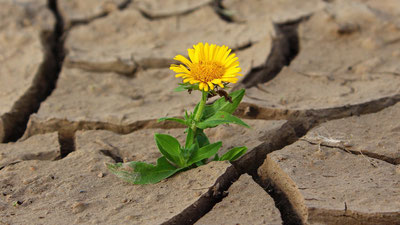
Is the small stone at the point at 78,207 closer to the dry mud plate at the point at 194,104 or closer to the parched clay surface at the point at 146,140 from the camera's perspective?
the dry mud plate at the point at 194,104

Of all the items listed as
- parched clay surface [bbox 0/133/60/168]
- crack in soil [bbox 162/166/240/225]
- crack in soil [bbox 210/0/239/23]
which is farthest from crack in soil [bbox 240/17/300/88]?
parched clay surface [bbox 0/133/60/168]

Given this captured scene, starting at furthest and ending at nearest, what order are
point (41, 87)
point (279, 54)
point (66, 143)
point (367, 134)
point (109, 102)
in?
point (279, 54) < point (41, 87) < point (109, 102) < point (66, 143) < point (367, 134)

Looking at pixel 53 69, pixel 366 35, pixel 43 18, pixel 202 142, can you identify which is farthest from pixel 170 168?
pixel 43 18

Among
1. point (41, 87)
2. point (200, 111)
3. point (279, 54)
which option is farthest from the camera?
point (279, 54)

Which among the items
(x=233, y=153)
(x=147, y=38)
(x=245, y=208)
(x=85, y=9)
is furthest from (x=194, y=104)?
(x=85, y=9)

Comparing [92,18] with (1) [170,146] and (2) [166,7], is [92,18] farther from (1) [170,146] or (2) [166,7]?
(1) [170,146]

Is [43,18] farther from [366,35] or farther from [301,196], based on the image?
[301,196]

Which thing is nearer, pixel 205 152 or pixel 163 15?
pixel 205 152
